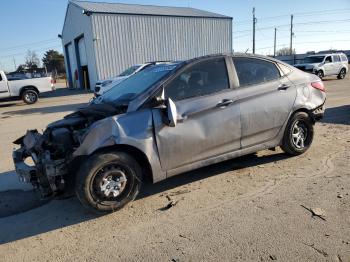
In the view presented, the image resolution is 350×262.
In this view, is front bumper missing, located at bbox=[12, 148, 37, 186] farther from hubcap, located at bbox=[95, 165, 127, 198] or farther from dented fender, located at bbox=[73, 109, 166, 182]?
hubcap, located at bbox=[95, 165, 127, 198]

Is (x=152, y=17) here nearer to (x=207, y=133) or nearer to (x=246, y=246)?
(x=207, y=133)

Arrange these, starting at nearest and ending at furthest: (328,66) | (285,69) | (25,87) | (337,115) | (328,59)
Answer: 1. (285,69)
2. (337,115)
3. (25,87)
4. (328,66)
5. (328,59)

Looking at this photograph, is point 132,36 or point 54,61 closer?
point 132,36

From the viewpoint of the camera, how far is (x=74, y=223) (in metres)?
4.10

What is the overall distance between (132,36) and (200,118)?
74.8ft

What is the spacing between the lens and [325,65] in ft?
79.0

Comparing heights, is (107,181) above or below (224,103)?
below

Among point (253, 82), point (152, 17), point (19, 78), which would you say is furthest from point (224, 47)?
point (253, 82)

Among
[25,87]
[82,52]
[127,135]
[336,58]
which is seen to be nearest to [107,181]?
[127,135]

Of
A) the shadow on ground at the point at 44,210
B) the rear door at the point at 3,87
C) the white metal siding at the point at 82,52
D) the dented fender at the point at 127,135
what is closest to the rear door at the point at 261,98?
the shadow on ground at the point at 44,210

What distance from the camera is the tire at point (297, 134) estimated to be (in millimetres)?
5598

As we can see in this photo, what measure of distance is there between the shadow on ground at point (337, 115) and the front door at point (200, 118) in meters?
4.92

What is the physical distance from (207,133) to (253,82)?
1.18m

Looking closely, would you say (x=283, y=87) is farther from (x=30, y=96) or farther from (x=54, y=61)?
(x=54, y=61)
